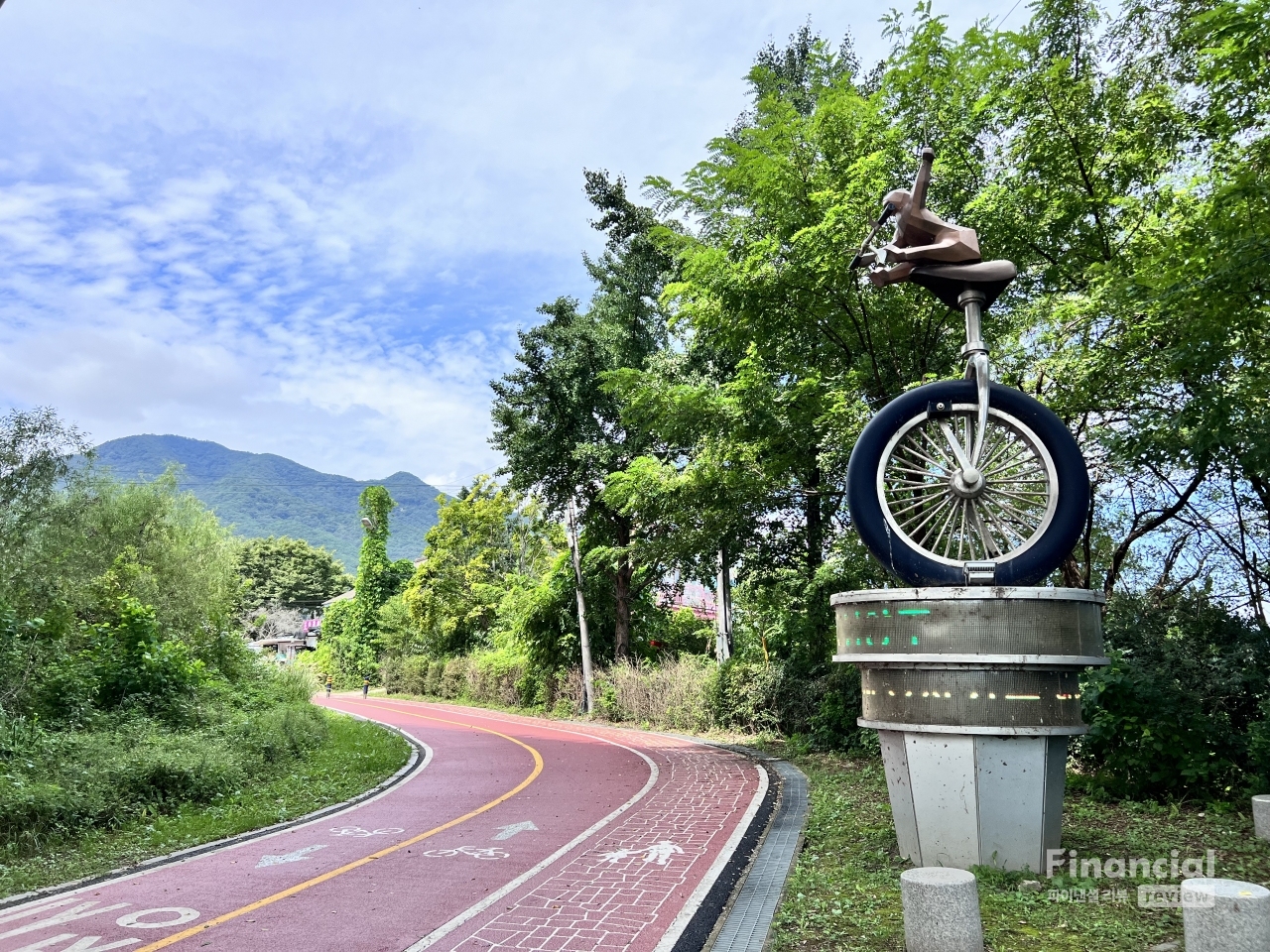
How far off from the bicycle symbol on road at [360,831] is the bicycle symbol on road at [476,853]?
1.24 metres

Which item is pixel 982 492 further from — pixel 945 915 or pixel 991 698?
pixel 945 915

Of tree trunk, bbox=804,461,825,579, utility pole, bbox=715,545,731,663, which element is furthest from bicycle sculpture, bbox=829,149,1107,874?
utility pole, bbox=715,545,731,663

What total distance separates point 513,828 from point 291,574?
2849 inches

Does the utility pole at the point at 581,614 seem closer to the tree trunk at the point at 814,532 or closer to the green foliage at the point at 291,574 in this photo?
the tree trunk at the point at 814,532

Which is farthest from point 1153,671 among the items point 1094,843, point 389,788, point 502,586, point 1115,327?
point 502,586

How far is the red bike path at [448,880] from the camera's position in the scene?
219 inches

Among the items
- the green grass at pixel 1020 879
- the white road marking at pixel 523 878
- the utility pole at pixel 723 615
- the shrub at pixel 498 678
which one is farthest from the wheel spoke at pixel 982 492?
the shrub at pixel 498 678

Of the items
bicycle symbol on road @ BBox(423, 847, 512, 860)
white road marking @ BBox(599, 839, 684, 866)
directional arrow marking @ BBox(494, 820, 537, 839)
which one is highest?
white road marking @ BBox(599, 839, 684, 866)

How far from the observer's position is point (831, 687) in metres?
15.2

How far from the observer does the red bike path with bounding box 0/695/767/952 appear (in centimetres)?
556

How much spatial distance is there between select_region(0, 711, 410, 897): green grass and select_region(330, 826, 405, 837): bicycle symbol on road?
39.5 inches

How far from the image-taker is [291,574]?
246 feet

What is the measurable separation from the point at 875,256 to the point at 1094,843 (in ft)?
17.5

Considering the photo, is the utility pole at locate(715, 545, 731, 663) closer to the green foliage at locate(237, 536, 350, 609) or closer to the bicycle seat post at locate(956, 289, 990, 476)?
the bicycle seat post at locate(956, 289, 990, 476)
